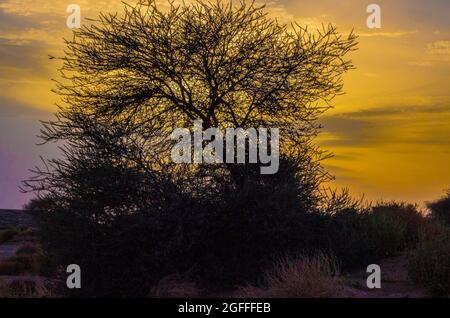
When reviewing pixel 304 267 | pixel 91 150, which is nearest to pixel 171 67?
pixel 91 150

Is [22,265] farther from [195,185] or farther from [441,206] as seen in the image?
[441,206]

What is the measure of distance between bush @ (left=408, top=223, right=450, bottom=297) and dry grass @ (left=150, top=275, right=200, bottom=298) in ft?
16.2

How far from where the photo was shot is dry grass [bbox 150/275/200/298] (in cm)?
1563

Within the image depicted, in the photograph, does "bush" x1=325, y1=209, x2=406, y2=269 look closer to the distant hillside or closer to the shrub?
the shrub

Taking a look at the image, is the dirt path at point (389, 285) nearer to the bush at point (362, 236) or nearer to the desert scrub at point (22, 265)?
the bush at point (362, 236)

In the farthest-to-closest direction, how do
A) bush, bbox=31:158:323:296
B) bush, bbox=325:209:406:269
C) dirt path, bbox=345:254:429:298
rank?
bush, bbox=325:209:406:269 → bush, bbox=31:158:323:296 → dirt path, bbox=345:254:429:298

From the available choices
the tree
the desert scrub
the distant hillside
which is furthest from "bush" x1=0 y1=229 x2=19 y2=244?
the tree

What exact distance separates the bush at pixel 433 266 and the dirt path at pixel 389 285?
0.24 m

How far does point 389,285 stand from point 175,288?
16.1 ft

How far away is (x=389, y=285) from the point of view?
16.4 meters

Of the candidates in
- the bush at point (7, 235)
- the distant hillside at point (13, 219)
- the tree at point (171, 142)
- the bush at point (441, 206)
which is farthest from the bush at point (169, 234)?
the distant hillside at point (13, 219)

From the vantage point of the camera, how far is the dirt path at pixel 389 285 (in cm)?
1482

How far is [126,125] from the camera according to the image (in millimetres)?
18547
